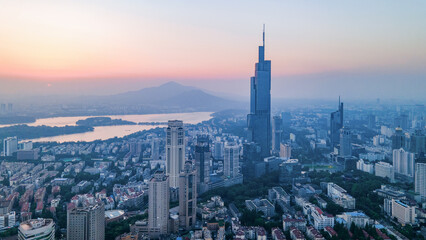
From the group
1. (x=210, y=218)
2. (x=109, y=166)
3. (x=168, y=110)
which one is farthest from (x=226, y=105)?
(x=210, y=218)

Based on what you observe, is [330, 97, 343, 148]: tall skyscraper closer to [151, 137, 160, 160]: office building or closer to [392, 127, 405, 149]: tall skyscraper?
[392, 127, 405, 149]: tall skyscraper

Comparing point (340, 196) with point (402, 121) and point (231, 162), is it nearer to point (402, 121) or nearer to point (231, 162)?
point (231, 162)

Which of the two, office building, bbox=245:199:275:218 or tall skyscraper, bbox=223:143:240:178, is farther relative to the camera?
tall skyscraper, bbox=223:143:240:178

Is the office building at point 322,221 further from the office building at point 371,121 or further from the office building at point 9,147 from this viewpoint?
the office building at point 371,121

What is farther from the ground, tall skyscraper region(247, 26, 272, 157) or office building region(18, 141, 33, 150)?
tall skyscraper region(247, 26, 272, 157)

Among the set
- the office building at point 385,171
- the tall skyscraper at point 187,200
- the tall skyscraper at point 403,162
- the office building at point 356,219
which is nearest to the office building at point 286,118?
the tall skyscraper at point 403,162

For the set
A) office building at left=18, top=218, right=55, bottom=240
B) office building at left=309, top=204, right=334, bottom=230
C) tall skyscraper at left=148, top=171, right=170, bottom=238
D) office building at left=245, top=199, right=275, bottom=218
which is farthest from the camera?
office building at left=245, top=199, right=275, bottom=218

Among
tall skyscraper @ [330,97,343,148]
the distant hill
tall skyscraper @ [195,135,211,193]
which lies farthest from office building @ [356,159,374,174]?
the distant hill

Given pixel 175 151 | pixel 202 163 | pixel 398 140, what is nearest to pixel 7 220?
pixel 175 151
